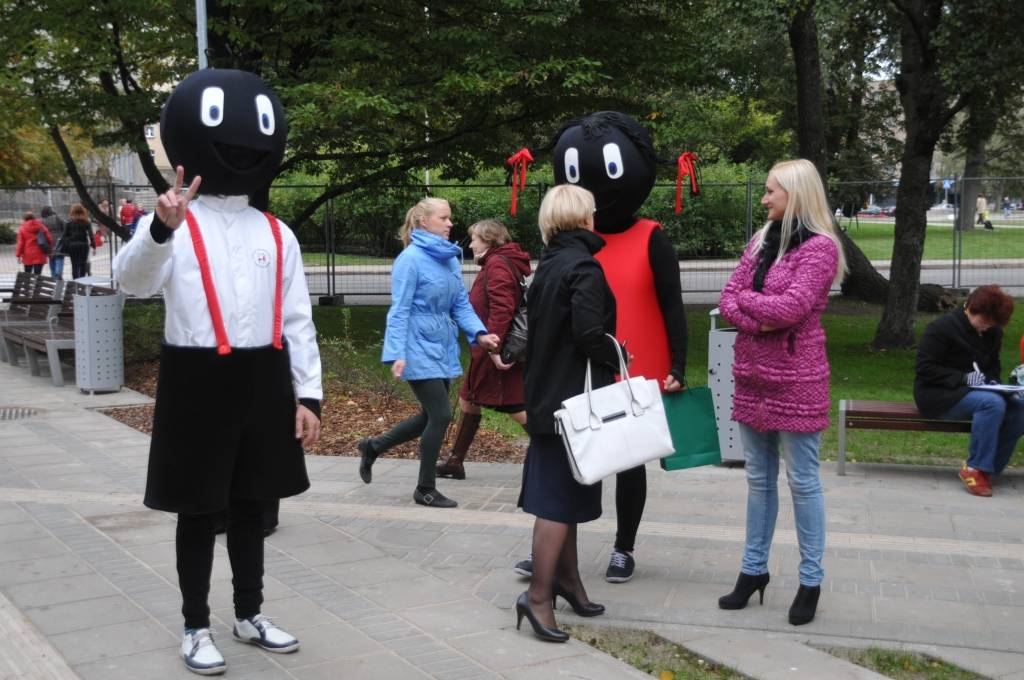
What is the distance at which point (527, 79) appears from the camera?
500 inches

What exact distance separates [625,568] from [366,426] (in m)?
4.27

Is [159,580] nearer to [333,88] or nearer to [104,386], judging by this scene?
[104,386]

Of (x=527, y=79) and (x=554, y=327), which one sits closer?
(x=554, y=327)

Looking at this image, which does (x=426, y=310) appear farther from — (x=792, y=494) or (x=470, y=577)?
(x=792, y=494)

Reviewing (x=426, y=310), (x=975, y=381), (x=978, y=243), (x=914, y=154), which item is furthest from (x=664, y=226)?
(x=426, y=310)

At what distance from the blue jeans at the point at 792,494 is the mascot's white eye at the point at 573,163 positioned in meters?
1.38

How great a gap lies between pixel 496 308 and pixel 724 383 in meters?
1.81

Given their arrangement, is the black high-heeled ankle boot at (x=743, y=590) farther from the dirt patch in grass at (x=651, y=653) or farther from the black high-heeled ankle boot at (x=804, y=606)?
the dirt patch in grass at (x=651, y=653)

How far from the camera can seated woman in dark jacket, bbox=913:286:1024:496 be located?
7293 millimetres

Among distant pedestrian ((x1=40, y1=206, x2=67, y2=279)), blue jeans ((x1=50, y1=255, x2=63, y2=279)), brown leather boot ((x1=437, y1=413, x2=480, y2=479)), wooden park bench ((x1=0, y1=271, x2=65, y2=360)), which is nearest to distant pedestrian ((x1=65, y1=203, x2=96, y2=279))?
distant pedestrian ((x1=40, y1=206, x2=67, y2=279))

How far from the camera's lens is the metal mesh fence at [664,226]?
21.7 m

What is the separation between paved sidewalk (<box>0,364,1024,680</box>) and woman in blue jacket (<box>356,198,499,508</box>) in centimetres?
55

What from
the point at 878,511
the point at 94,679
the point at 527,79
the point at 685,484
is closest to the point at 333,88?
the point at 527,79

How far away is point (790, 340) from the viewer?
475 cm
